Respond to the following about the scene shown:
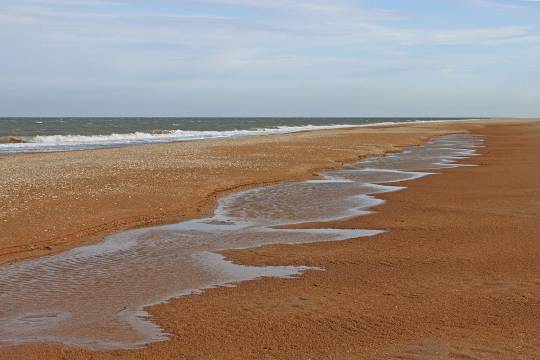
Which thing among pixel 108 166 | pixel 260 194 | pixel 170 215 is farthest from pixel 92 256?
pixel 108 166

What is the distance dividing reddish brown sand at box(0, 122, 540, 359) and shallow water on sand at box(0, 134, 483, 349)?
447 millimetres

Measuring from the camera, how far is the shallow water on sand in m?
8.01

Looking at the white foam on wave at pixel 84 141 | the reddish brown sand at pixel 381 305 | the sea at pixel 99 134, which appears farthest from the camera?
the sea at pixel 99 134

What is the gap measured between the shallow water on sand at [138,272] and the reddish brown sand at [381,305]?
0.45 metres

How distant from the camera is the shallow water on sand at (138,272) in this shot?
8.01 m

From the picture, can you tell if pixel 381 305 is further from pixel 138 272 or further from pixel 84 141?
pixel 84 141

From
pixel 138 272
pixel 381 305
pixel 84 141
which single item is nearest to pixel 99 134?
pixel 84 141

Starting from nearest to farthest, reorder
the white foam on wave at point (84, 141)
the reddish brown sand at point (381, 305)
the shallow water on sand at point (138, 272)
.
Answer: the reddish brown sand at point (381, 305)
the shallow water on sand at point (138, 272)
the white foam on wave at point (84, 141)

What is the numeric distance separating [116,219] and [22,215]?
2.04 m

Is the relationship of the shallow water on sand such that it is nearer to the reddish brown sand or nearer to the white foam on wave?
the reddish brown sand

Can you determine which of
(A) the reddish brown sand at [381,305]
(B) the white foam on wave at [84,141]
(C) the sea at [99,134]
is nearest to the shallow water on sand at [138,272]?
(A) the reddish brown sand at [381,305]

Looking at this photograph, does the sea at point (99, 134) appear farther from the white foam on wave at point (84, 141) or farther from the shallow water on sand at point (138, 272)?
the shallow water on sand at point (138, 272)

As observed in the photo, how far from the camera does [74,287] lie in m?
9.94

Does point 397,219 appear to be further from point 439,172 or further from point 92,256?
point 439,172
